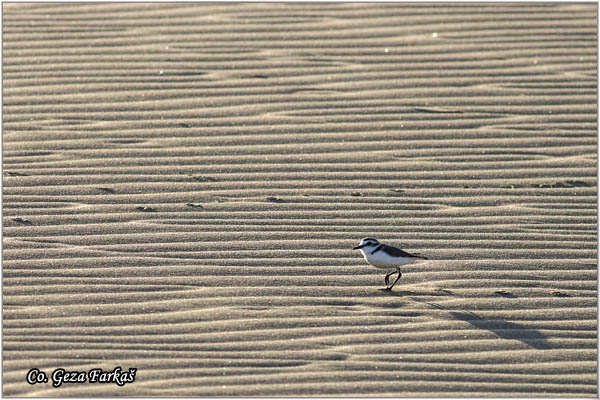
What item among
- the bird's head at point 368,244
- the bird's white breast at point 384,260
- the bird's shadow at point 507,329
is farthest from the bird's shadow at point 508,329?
the bird's head at point 368,244

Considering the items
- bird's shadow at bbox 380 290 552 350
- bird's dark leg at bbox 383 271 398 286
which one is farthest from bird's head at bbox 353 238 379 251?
bird's shadow at bbox 380 290 552 350

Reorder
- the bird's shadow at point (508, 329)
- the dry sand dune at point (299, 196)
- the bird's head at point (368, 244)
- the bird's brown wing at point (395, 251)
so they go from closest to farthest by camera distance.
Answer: the dry sand dune at point (299, 196)
the bird's shadow at point (508, 329)
the bird's brown wing at point (395, 251)
the bird's head at point (368, 244)

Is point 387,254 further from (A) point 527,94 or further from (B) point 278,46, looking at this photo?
(B) point 278,46

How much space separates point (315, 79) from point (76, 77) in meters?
2.34

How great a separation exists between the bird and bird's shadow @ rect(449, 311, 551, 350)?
1.86 ft

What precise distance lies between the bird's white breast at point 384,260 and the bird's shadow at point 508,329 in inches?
22.3

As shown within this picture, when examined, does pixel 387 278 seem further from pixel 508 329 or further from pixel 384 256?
pixel 508 329

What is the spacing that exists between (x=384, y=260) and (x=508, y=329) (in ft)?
3.16

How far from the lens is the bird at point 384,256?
634 cm

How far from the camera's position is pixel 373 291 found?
641cm

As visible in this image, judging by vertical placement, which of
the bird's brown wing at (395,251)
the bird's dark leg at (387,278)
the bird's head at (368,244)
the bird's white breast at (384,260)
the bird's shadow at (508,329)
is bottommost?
the bird's shadow at (508,329)

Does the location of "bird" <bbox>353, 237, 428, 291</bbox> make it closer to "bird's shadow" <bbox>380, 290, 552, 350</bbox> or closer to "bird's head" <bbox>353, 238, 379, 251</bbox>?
"bird's head" <bbox>353, 238, 379, 251</bbox>

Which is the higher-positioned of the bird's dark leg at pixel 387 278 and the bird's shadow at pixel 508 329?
the bird's dark leg at pixel 387 278

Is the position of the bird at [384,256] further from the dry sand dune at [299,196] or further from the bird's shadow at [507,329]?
the bird's shadow at [507,329]
